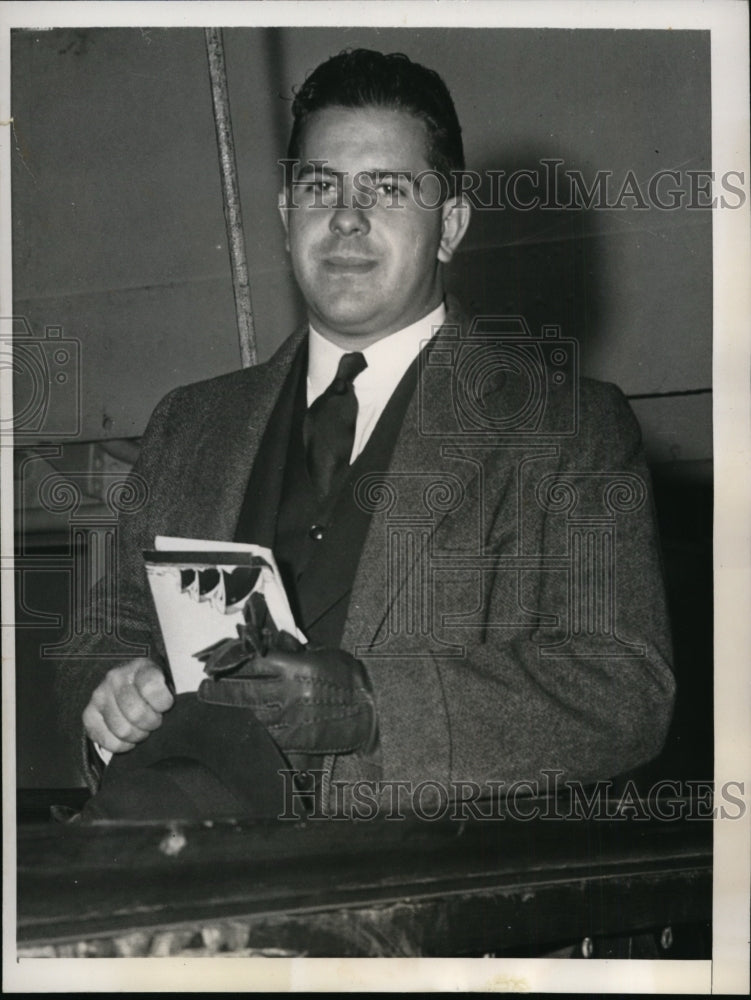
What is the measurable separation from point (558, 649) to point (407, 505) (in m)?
0.32

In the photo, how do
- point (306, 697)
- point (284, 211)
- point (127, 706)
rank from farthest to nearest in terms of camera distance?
point (284, 211) < point (127, 706) < point (306, 697)

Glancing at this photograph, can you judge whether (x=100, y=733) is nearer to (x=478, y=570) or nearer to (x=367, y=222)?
(x=478, y=570)

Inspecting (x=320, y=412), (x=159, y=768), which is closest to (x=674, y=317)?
(x=320, y=412)

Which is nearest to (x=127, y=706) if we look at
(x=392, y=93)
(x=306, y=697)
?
(x=306, y=697)

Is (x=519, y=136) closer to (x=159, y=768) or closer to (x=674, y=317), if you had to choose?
(x=674, y=317)

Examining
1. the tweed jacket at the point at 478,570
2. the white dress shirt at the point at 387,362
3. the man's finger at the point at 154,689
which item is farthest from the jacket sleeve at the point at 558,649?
the man's finger at the point at 154,689

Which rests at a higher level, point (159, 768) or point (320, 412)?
point (320, 412)

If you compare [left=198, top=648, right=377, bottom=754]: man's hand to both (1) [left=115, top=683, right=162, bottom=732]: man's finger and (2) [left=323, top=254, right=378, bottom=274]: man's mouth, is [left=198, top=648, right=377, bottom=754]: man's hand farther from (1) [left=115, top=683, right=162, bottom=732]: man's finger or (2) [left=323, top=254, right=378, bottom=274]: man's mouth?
(2) [left=323, top=254, right=378, bottom=274]: man's mouth

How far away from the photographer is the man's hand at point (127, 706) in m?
1.87

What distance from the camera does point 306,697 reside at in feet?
5.87

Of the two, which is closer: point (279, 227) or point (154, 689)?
point (154, 689)

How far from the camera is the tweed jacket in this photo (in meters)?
1.87

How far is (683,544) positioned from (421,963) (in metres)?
0.78

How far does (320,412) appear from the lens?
6.50ft
